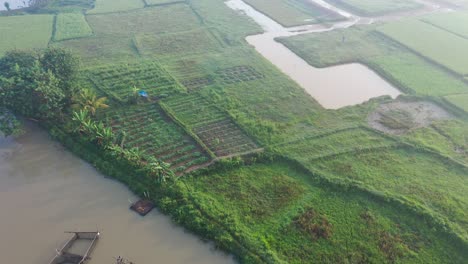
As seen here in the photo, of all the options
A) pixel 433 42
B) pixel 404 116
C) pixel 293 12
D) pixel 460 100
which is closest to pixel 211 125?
pixel 404 116

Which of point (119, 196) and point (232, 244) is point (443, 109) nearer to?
point (232, 244)

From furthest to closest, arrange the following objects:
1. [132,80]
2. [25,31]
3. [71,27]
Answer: [71,27], [25,31], [132,80]

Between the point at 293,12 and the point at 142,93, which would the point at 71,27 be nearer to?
the point at 142,93

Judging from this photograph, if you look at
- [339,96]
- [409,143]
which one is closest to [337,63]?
[339,96]

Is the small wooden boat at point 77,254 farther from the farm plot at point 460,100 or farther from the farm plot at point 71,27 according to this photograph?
the farm plot at point 71,27

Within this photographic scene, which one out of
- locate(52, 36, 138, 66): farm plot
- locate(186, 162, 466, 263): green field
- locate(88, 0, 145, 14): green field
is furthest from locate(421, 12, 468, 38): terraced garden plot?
locate(88, 0, 145, 14): green field

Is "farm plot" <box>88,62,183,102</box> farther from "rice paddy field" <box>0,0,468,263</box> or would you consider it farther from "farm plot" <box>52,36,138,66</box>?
"farm plot" <box>52,36,138,66</box>

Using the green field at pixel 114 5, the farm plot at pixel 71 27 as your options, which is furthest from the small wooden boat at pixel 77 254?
the green field at pixel 114 5
